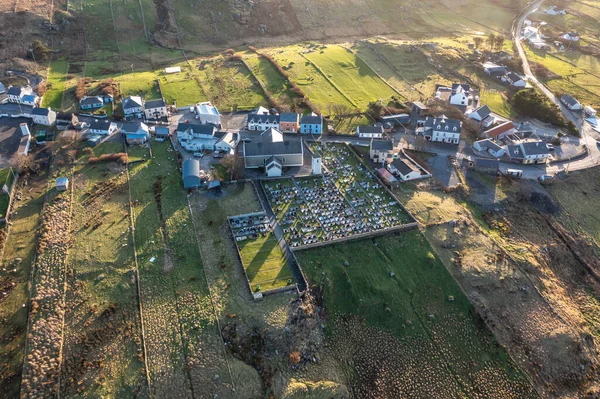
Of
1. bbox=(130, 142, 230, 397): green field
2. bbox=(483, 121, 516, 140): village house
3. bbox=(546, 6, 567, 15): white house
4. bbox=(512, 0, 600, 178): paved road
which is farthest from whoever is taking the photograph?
bbox=(546, 6, 567, 15): white house

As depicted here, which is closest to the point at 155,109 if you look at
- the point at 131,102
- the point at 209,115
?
the point at 131,102

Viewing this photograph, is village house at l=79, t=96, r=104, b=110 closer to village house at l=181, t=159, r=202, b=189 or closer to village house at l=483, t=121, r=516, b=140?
village house at l=181, t=159, r=202, b=189

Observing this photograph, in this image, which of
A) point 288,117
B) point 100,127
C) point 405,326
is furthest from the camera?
point 288,117

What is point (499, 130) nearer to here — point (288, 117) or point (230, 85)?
point (288, 117)

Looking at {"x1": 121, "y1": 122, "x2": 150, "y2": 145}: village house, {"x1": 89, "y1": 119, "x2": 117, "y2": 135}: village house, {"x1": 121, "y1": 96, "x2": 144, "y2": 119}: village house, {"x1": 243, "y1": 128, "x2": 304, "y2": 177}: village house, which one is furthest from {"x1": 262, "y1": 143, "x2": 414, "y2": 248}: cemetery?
{"x1": 121, "y1": 96, "x2": 144, "y2": 119}: village house

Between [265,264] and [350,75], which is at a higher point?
[350,75]

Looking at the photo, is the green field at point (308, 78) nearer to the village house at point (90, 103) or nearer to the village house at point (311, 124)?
the village house at point (311, 124)

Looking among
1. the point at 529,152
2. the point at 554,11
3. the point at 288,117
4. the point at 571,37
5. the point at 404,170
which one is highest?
the point at 554,11

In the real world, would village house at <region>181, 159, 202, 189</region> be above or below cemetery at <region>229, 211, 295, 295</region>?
above
